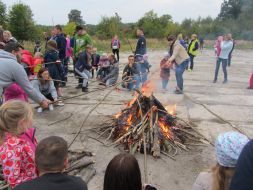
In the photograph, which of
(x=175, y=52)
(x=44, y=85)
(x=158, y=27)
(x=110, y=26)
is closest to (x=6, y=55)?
(x=44, y=85)

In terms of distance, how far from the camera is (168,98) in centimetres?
988

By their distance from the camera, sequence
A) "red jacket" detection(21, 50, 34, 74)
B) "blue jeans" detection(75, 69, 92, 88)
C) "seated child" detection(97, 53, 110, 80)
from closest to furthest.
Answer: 1. "red jacket" detection(21, 50, 34, 74)
2. "blue jeans" detection(75, 69, 92, 88)
3. "seated child" detection(97, 53, 110, 80)

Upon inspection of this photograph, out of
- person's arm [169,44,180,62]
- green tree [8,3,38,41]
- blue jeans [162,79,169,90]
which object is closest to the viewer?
person's arm [169,44,180,62]

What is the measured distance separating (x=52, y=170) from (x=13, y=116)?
0.88m

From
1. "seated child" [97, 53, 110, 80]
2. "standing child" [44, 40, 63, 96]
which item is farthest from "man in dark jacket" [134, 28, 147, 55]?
"standing child" [44, 40, 63, 96]

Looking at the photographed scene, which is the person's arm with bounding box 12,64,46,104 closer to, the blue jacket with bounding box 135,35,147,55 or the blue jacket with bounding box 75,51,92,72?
the blue jacket with bounding box 75,51,92,72

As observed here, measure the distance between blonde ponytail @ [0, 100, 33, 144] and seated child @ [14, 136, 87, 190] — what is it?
2.16ft

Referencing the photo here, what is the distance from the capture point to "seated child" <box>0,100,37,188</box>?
2.95 m

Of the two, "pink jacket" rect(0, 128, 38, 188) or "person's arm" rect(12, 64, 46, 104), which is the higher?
"person's arm" rect(12, 64, 46, 104)

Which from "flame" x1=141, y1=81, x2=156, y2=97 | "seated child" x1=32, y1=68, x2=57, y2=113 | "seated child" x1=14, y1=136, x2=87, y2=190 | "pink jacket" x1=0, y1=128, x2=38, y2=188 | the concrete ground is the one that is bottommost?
the concrete ground

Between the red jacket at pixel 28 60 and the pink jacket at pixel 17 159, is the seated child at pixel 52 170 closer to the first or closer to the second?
the pink jacket at pixel 17 159

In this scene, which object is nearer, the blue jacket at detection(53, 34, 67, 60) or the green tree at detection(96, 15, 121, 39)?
the green tree at detection(96, 15, 121, 39)

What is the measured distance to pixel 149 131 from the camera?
5629 millimetres

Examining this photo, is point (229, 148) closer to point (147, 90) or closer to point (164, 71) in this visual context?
point (147, 90)
